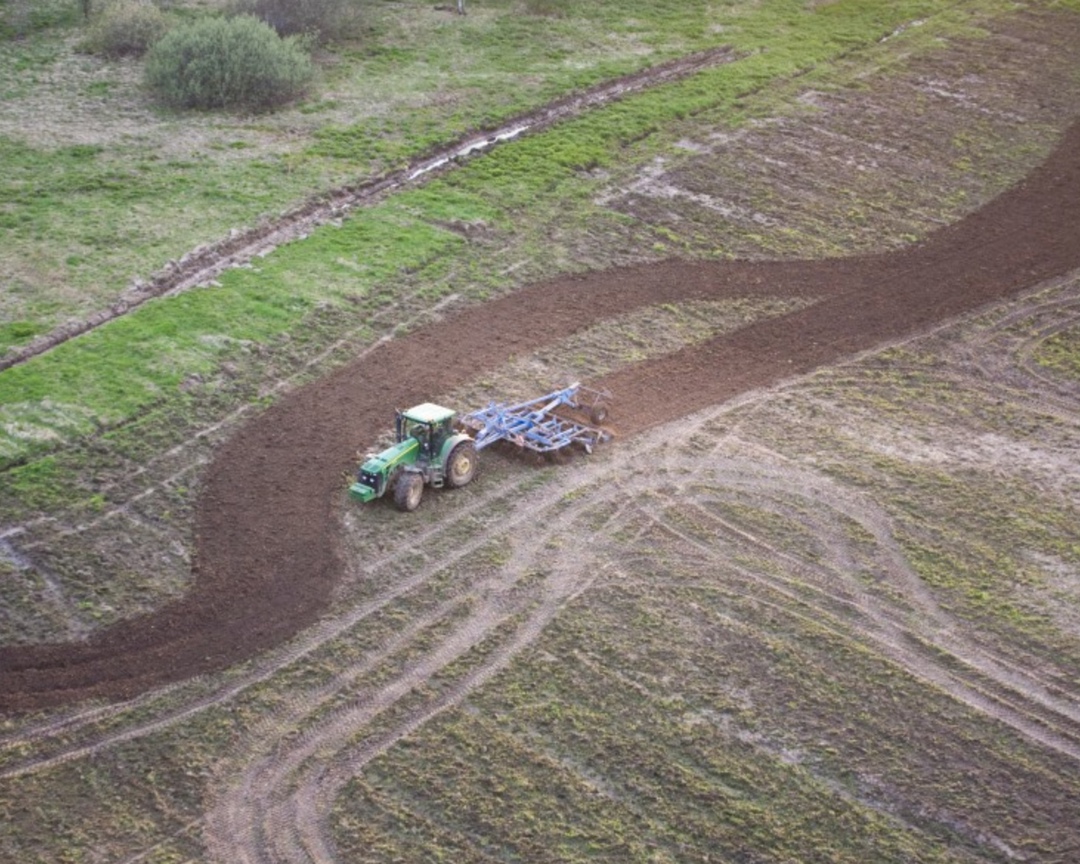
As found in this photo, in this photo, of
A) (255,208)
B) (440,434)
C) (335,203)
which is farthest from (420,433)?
(335,203)

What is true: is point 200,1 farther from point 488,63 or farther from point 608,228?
point 608,228

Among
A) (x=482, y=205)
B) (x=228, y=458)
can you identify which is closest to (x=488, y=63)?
(x=482, y=205)

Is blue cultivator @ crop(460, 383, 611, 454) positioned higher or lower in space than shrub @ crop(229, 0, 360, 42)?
lower

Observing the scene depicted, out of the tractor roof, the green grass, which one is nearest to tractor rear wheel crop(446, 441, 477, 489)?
the tractor roof

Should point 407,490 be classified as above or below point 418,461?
below

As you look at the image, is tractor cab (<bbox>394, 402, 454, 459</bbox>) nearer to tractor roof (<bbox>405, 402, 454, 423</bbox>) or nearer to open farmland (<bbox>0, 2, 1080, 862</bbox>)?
tractor roof (<bbox>405, 402, 454, 423</bbox>)

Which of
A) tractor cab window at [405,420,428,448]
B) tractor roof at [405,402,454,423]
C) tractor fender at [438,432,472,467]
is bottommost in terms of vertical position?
tractor fender at [438,432,472,467]

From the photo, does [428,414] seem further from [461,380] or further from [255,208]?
[255,208]
